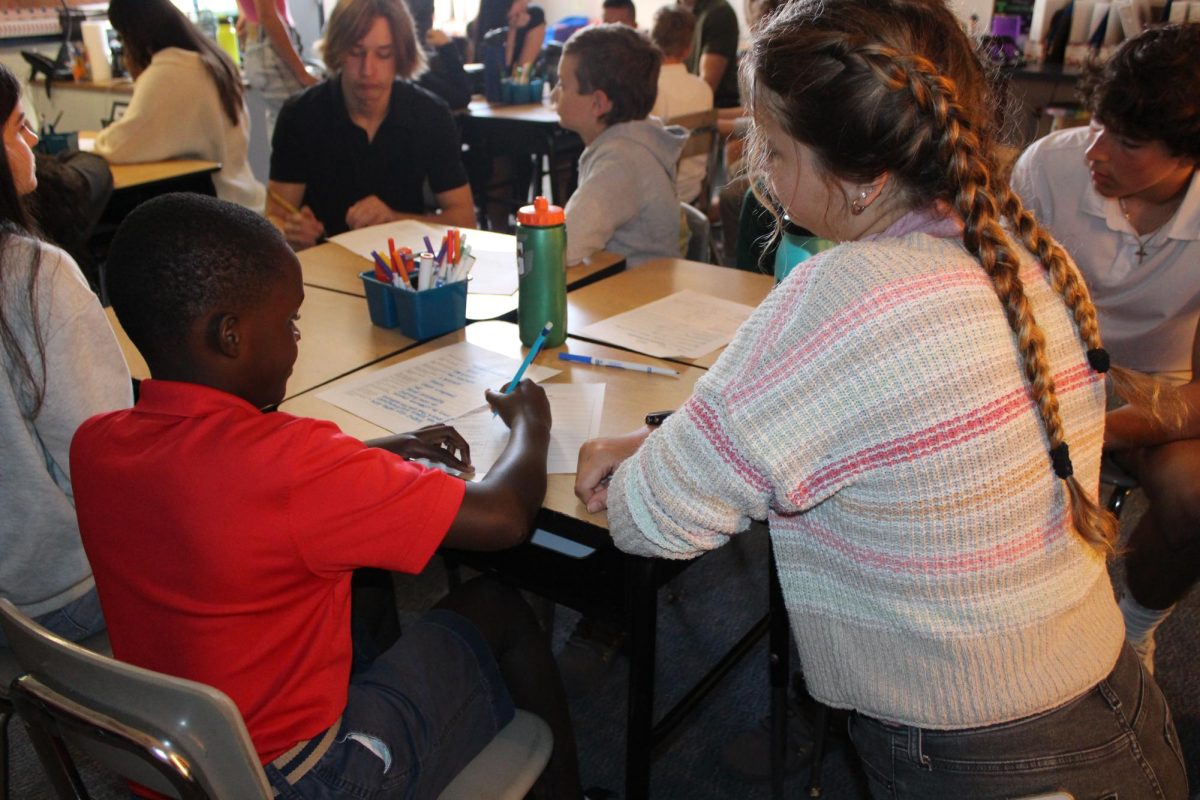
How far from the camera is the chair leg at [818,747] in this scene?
157cm

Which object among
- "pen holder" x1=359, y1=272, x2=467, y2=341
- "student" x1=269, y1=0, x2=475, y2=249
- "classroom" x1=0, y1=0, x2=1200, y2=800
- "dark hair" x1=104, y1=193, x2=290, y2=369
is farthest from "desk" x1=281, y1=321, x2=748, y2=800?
"student" x1=269, y1=0, x2=475, y2=249

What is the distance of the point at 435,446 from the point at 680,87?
3.12m

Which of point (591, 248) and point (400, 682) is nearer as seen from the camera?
point (400, 682)

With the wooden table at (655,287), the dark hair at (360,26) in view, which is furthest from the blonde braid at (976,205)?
the dark hair at (360,26)

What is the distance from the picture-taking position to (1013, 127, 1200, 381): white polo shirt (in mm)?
1750

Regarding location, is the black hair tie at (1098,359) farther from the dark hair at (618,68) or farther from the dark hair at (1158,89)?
the dark hair at (618,68)

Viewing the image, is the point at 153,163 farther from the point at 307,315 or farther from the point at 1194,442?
the point at 1194,442

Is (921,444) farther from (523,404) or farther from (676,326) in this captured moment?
(676,326)

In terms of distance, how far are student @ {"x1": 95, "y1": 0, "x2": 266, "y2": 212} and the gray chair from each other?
99.8 inches

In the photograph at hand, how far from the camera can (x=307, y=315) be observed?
1.80 meters

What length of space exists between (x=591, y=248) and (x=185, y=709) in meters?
1.58

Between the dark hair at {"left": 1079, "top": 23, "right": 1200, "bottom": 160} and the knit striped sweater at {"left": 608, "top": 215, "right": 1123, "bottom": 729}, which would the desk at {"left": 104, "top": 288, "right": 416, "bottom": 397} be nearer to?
the knit striped sweater at {"left": 608, "top": 215, "right": 1123, "bottom": 729}

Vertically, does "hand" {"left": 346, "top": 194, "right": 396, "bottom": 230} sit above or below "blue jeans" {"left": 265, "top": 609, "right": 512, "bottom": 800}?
above

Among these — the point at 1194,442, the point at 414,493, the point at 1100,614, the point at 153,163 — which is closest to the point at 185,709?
the point at 414,493
